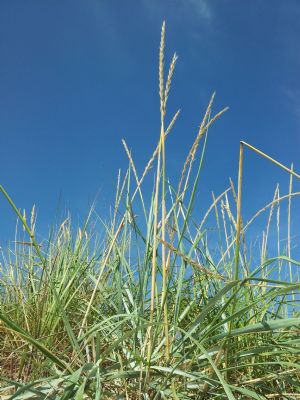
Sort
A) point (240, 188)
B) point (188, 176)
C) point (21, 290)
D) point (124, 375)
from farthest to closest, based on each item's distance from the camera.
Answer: point (21, 290) < point (188, 176) < point (124, 375) < point (240, 188)

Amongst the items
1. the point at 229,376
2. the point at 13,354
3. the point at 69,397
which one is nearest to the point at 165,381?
the point at 69,397

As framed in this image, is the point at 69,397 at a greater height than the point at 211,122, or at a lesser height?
lesser

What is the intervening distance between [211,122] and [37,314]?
0.95 m

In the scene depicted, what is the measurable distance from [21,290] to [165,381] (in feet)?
3.72

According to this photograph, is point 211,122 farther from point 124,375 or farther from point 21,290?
point 21,290

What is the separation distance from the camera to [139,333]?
4.63 ft

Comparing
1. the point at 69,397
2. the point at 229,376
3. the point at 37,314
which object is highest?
the point at 37,314

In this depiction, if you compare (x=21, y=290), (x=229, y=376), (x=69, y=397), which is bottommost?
(x=69, y=397)

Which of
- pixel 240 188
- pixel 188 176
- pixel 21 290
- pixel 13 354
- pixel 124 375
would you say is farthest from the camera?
pixel 21 290

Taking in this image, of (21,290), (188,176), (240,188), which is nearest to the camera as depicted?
(240,188)

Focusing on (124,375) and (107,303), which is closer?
(124,375)

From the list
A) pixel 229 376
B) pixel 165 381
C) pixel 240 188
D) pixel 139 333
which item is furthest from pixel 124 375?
pixel 240 188

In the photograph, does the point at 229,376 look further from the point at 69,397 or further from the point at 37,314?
the point at 37,314

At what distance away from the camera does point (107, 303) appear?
5.74ft
